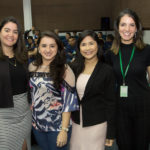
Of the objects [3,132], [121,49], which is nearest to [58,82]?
[3,132]

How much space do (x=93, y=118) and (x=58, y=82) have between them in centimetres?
45

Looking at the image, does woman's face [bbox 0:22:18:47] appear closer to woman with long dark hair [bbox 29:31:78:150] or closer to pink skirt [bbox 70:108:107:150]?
woman with long dark hair [bbox 29:31:78:150]

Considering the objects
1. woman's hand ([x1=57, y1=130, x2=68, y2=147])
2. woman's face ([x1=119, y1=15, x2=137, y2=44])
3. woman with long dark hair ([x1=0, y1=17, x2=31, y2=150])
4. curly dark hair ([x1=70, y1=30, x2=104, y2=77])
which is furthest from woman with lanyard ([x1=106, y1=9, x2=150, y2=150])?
woman with long dark hair ([x1=0, y1=17, x2=31, y2=150])

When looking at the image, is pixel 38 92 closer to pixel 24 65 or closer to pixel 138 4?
pixel 24 65

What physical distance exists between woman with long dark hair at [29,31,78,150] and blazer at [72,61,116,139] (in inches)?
4.8

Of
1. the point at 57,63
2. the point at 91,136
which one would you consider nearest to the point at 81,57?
the point at 57,63

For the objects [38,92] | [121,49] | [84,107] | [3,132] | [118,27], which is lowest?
[3,132]

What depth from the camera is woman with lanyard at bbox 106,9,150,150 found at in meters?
2.02

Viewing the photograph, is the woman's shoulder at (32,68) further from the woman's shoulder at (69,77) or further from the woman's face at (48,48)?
the woman's shoulder at (69,77)

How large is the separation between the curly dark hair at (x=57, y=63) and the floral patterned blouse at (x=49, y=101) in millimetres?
47

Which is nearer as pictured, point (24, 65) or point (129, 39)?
point (24, 65)

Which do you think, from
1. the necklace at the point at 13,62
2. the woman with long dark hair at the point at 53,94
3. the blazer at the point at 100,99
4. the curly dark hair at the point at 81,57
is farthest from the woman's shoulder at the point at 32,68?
the blazer at the point at 100,99

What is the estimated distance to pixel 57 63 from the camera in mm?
1820

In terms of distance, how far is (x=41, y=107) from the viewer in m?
1.79
